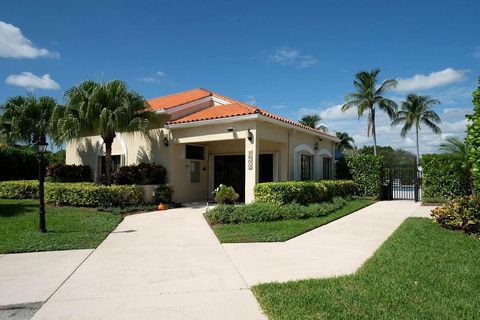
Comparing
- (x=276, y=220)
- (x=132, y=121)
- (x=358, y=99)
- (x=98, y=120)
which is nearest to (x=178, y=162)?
(x=132, y=121)

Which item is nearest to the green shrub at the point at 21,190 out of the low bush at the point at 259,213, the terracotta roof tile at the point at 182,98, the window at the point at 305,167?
the terracotta roof tile at the point at 182,98

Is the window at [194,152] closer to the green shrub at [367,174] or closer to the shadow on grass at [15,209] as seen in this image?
the shadow on grass at [15,209]

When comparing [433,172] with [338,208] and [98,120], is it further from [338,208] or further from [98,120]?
[98,120]

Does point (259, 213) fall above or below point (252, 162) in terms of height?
below

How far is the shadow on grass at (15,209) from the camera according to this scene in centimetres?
1248

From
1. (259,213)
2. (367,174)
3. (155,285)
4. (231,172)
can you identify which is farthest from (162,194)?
(367,174)

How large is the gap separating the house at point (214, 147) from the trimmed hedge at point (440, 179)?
5.37m

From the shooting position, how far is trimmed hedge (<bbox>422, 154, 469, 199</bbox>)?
17266mm

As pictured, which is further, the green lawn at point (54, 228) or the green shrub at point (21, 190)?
the green shrub at point (21, 190)

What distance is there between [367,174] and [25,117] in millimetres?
21446

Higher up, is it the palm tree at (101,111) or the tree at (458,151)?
the palm tree at (101,111)

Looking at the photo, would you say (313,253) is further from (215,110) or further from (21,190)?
(21,190)

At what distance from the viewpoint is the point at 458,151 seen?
1191 cm

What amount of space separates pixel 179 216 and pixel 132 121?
484 centimetres
